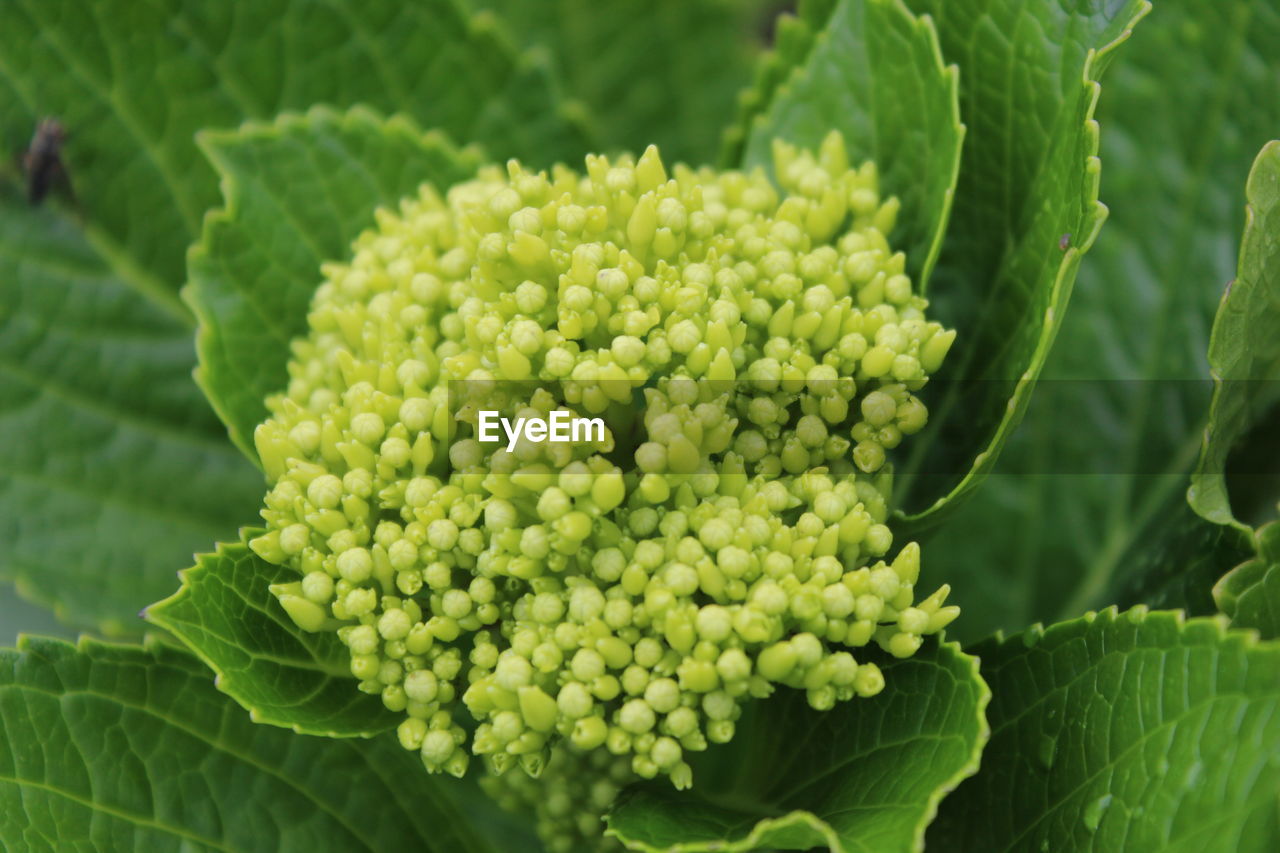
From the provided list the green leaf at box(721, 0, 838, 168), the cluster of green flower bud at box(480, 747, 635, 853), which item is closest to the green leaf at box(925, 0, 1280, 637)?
the green leaf at box(721, 0, 838, 168)

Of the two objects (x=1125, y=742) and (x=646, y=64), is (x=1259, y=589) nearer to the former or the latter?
(x=1125, y=742)

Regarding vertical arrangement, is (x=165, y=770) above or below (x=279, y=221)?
below

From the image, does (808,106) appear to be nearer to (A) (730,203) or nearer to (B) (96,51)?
(A) (730,203)

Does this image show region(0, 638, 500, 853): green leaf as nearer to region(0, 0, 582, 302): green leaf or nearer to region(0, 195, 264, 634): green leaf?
region(0, 195, 264, 634): green leaf

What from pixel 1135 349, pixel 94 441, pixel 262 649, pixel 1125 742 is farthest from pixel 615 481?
pixel 94 441

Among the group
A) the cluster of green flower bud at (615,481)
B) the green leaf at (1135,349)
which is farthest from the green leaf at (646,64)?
the cluster of green flower bud at (615,481)
